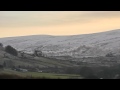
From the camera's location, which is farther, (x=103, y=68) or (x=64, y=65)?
(x=64, y=65)

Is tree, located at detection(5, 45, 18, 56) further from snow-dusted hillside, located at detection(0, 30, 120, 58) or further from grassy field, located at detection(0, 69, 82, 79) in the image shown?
grassy field, located at detection(0, 69, 82, 79)

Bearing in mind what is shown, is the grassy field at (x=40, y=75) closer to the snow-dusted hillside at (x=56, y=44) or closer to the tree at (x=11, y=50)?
the tree at (x=11, y=50)

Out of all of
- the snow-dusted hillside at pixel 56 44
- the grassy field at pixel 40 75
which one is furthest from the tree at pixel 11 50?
A: the grassy field at pixel 40 75

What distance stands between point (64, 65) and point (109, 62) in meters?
0.82

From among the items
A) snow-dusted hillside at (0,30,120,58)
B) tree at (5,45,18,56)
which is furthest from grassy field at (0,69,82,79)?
snow-dusted hillside at (0,30,120,58)

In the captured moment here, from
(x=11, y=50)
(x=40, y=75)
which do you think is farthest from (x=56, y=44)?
(x=40, y=75)

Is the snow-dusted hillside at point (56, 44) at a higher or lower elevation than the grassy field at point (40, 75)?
higher
